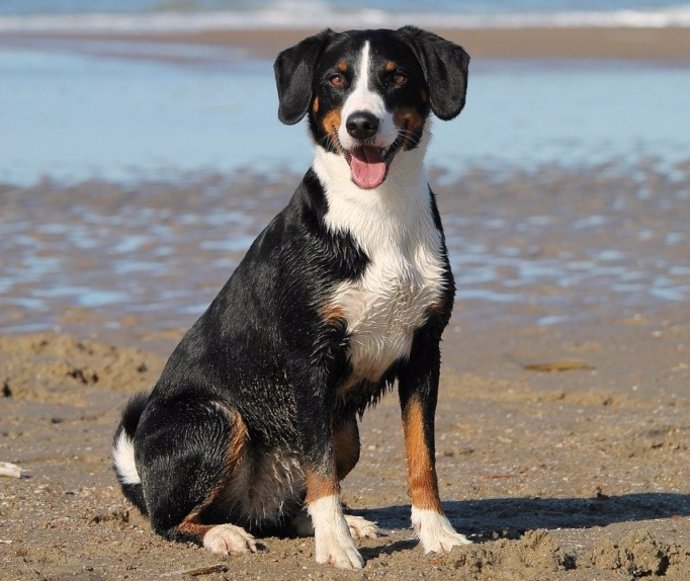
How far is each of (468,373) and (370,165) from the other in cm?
332

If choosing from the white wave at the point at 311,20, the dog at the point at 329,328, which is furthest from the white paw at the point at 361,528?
the white wave at the point at 311,20

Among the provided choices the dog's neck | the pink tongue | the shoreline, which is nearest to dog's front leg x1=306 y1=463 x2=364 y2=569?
the dog's neck

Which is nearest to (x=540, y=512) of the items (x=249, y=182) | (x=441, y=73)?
(x=441, y=73)

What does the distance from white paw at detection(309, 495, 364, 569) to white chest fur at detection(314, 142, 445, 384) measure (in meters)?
0.51

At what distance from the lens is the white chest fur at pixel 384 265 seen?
481cm

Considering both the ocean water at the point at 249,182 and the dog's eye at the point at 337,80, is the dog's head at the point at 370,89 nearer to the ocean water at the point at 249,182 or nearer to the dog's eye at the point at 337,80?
the dog's eye at the point at 337,80

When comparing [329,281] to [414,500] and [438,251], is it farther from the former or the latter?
[414,500]

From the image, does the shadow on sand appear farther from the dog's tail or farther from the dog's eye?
the dog's eye

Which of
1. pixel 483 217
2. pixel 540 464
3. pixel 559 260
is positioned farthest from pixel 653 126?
pixel 540 464

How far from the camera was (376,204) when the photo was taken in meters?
4.89

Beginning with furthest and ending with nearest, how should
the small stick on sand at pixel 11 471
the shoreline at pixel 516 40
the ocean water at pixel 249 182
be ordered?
1. the shoreline at pixel 516 40
2. the ocean water at pixel 249 182
3. the small stick on sand at pixel 11 471

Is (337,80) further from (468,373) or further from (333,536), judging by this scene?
(468,373)

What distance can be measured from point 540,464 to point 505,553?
1582 mm

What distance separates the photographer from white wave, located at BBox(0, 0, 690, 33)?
33.5 meters
